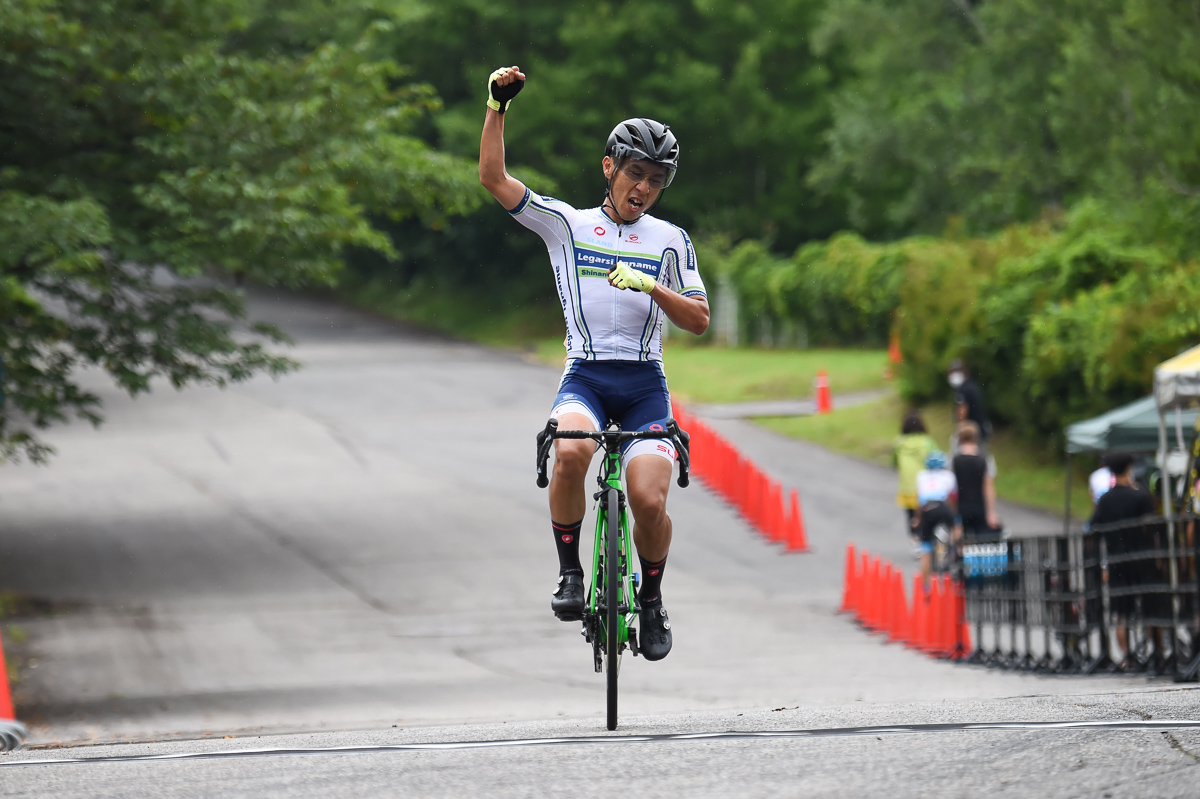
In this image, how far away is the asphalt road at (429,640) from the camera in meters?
5.79

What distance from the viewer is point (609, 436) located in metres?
6.98

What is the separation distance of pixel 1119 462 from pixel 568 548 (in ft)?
25.5

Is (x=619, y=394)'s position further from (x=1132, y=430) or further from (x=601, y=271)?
(x=1132, y=430)

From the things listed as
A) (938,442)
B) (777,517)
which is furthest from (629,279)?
(938,442)

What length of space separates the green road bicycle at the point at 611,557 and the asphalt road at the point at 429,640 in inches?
16.8

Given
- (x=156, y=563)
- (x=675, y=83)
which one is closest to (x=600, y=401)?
(x=156, y=563)

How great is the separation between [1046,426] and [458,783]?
22.0 metres

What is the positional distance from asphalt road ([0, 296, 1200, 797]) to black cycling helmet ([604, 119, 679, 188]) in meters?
2.57

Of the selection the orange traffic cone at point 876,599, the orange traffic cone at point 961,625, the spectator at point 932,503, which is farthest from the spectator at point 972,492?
the orange traffic cone at point 961,625

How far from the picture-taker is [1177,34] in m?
22.0

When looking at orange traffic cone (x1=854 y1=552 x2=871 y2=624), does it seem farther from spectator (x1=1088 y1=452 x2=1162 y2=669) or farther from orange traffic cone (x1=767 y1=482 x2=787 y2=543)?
orange traffic cone (x1=767 y1=482 x2=787 y2=543)

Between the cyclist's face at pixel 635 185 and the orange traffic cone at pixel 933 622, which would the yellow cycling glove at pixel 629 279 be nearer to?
the cyclist's face at pixel 635 185

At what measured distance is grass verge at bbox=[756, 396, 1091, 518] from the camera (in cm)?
2441

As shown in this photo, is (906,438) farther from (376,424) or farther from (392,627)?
(376,424)
